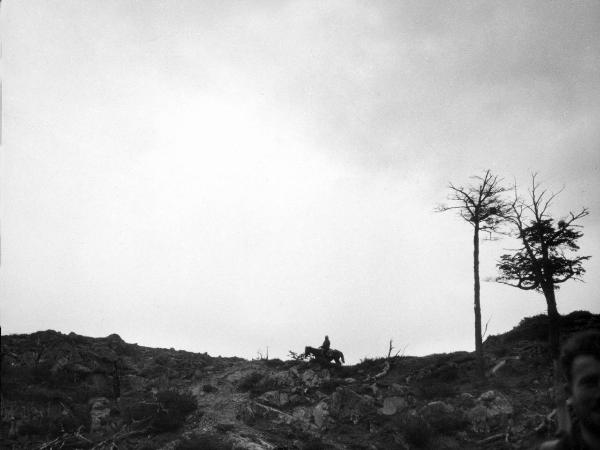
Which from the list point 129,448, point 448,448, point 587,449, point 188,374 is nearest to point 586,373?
point 587,449

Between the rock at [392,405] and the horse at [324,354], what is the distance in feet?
18.9

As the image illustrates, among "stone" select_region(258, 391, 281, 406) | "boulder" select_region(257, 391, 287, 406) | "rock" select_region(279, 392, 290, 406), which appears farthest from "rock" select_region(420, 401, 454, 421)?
"stone" select_region(258, 391, 281, 406)

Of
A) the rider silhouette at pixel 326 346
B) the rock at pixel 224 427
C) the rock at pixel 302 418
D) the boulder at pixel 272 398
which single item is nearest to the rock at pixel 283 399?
the boulder at pixel 272 398

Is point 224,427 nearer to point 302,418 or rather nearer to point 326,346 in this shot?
point 302,418

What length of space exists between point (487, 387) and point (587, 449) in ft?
45.4

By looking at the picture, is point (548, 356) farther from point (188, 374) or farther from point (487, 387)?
point (188, 374)

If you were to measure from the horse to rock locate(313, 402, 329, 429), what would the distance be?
531 cm

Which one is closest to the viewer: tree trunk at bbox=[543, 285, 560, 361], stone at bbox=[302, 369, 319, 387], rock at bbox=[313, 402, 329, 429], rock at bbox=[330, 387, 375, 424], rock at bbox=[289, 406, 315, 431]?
rock at bbox=[289, 406, 315, 431]

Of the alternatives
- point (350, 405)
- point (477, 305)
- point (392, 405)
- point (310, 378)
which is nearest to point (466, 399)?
point (392, 405)

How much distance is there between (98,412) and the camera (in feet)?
51.1

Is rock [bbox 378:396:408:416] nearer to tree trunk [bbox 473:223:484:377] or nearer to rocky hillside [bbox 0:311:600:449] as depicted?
rocky hillside [bbox 0:311:600:449]

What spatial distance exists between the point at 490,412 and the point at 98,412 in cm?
1635

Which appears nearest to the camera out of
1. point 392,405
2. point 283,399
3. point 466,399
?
point 466,399

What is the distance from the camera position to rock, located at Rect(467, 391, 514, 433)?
12.5 meters
